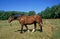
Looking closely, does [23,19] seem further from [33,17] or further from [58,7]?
[58,7]

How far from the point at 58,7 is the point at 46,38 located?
7918cm

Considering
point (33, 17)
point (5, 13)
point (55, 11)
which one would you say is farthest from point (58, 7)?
point (33, 17)

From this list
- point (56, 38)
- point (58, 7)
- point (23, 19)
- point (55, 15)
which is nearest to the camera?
point (56, 38)

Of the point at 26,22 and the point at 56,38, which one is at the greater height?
the point at 26,22

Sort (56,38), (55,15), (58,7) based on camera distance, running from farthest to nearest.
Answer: (58,7)
(55,15)
(56,38)

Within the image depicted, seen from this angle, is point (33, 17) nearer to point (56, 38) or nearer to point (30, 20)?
point (30, 20)

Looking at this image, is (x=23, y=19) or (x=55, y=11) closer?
(x=23, y=19)

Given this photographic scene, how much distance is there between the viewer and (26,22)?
1427 centimetres

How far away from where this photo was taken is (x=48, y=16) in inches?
3324

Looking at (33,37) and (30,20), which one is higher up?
(30,20)

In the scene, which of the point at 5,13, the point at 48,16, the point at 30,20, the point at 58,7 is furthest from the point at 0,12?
the point at 30,20

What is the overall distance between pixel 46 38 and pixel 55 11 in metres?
75.2

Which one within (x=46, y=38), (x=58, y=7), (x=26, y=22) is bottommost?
(x=46, y=38)

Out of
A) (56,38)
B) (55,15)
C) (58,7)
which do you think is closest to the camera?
(56,38)
